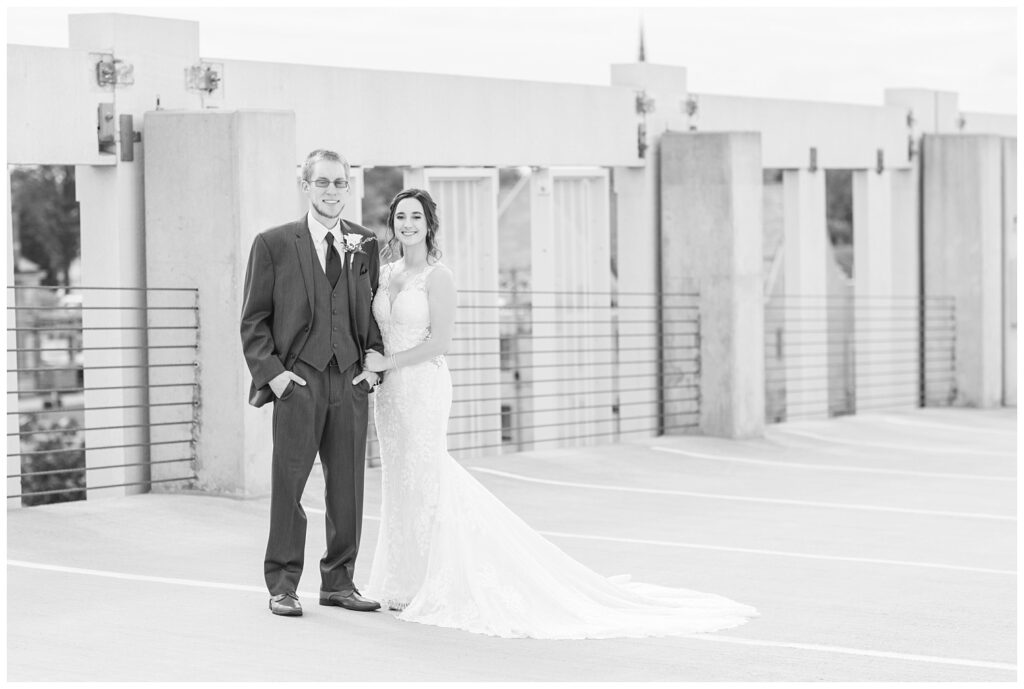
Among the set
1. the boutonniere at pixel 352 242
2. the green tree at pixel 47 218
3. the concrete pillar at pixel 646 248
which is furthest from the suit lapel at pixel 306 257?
the green tree at pixel 47 218

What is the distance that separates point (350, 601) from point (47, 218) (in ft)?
157

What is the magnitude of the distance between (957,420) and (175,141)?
10.4m

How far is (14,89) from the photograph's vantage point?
11109mm

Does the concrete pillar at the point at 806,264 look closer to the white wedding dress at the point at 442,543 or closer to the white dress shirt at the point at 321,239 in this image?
the white wedding dress at the point at 442,543

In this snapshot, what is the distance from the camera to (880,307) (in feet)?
66.9

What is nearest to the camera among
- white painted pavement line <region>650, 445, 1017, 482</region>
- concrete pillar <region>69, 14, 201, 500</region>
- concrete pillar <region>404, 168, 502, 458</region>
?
concrete pillar <region>69, 14, 201, 500</region>

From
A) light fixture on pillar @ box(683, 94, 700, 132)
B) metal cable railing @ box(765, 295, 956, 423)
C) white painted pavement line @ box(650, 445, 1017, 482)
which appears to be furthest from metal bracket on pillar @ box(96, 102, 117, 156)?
metal cable railing @ box(765, 295, 956, 423)

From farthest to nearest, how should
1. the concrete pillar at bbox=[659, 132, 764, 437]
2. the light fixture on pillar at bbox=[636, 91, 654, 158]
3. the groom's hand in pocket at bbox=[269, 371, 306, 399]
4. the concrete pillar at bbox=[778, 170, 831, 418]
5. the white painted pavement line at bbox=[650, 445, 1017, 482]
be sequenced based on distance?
1. the concrete pillar at bbox=[778, 170, 831, 418]
2. the light fixture on pillar at bbox=[636, 91, 654, 158]
3. the concrete pillar at bbox=[659, 132, 764, 437]
4. the white painted pavement line at bbox=[650, 445, 1017, 482]
5. the groom's hand in pocket at bbox=[269, 371, 306, 399]

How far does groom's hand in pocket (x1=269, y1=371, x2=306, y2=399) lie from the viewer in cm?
742

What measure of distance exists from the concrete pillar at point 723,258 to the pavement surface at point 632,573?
974 mm

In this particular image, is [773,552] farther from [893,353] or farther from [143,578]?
[893,353]

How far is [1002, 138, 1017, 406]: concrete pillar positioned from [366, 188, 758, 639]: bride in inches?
549

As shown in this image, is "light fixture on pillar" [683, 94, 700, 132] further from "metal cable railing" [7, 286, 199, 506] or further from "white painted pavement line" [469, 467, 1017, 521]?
"metal cable railing" [7, 286, 199, 506]

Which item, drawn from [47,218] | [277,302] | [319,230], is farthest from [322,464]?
[47,218]
